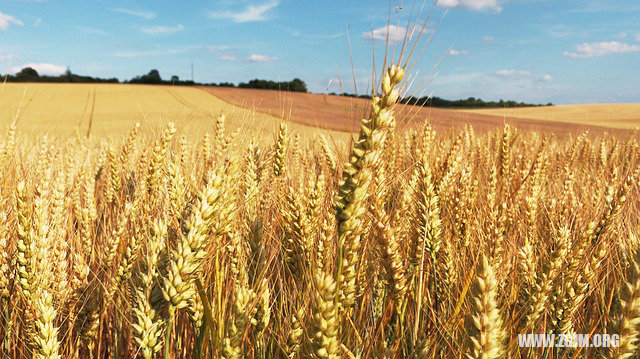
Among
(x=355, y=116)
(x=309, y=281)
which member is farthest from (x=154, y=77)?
(x=309, y=281)

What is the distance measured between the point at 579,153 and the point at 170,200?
543 cm

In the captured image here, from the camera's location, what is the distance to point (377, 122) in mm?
1038

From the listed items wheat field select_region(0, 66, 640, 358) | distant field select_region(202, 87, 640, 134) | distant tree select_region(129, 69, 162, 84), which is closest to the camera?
wheat field select_region(0, 66, 640, 358)

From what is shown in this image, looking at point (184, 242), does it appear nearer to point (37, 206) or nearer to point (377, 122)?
point (377, 122)

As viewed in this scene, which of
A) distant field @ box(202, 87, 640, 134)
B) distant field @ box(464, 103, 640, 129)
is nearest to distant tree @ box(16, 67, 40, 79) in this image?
distant field @ box(202, 87, 640, 134)

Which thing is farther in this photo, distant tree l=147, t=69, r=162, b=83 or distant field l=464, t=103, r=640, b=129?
distant tree l=147, t=69, r=162, b=83

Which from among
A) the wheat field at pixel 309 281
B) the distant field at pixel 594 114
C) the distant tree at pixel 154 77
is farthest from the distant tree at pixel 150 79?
the wheat field at pixel 309 281

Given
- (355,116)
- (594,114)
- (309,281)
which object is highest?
(594,114)

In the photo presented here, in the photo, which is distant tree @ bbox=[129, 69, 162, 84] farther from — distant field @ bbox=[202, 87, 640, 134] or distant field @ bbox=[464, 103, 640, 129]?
distant field @ bbox=[464, 103, 640, 129]

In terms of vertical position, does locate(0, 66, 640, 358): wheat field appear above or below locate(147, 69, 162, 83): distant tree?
below

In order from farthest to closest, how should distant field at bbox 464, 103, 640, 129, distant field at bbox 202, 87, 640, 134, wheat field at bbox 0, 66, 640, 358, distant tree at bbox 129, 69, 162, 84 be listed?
distant tree at bbox 129, 69, 162, 84, distant field at bbox 464, 103, 640, 129, distant field at bbox 202, 87, 640, 134, wheat field at bbox 0, 66, 640, 358

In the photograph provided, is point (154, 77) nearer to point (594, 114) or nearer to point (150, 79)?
point (150, 79)

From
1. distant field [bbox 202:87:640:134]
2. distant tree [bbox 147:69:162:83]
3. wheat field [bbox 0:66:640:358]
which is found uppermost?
distant tree [bbox 147:69:162:83]

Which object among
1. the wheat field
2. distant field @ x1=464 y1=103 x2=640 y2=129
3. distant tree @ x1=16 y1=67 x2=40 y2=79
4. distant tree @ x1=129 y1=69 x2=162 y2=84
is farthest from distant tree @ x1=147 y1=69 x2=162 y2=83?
the wheat field
